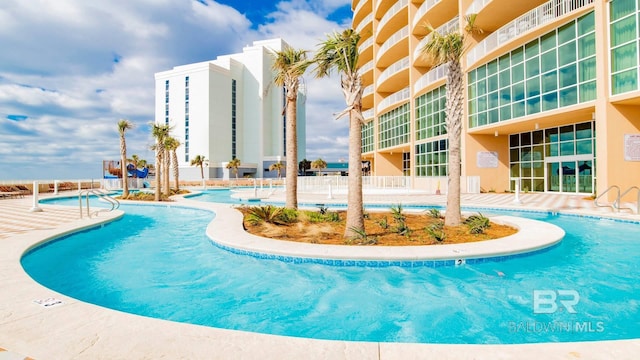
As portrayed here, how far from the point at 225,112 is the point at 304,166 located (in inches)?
964

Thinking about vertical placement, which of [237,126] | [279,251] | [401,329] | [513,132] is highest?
[237,126]

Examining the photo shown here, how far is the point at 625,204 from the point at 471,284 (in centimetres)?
1478

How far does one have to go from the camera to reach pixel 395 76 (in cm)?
3272

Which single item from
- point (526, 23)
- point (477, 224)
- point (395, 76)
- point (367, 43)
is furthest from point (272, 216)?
point (367, 43)

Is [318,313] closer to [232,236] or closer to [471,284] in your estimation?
[471,284]

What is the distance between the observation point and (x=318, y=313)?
4.80 meters

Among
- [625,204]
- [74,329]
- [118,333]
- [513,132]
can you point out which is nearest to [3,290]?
[74,329]

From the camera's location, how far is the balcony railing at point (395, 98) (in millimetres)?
31186

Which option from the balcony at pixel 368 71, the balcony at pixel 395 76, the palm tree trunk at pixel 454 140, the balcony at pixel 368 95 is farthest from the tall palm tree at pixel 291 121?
the balcony at pixel 368 71

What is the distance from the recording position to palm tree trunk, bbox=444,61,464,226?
10344mm

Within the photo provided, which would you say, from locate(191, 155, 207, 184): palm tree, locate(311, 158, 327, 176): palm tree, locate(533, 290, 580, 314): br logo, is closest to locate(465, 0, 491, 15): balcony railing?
locate(533, 290, 580, 314): br logo

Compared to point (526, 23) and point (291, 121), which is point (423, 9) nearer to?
point (526, 23)

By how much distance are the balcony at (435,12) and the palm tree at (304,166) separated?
58.2 m

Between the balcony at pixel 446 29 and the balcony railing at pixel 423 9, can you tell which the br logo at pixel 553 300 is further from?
the balcony railing at pixel 423 9
